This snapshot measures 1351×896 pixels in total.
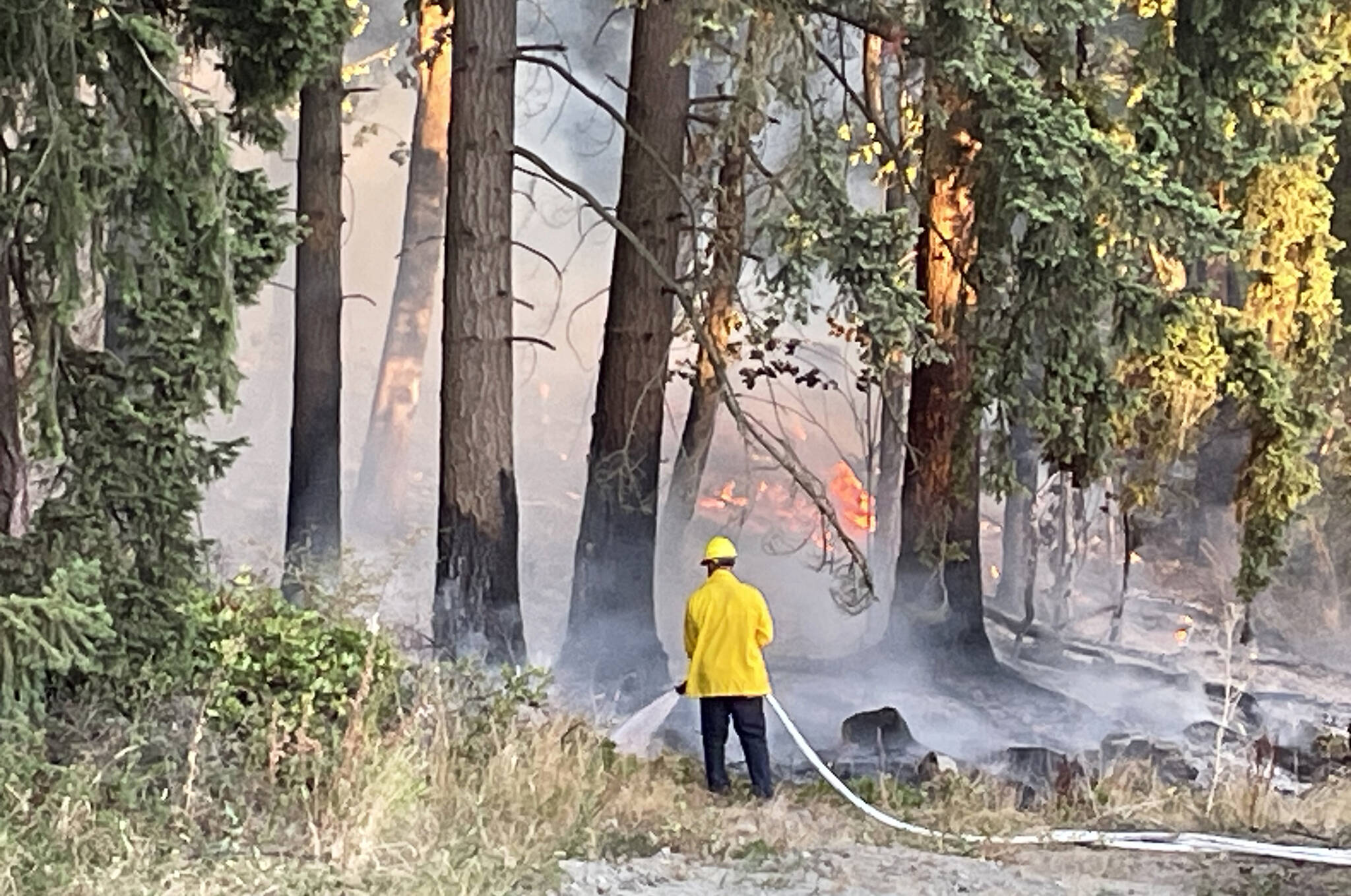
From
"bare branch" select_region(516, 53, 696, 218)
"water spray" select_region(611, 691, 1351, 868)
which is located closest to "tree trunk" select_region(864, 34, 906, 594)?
"bare branch" select_region(516, 53, 696, 218)

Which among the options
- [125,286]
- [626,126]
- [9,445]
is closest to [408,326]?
[626,126]

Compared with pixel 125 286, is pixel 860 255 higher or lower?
higher

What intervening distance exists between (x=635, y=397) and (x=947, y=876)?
22.2 ft

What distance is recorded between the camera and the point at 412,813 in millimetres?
6598

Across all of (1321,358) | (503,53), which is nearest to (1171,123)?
(1321,358)

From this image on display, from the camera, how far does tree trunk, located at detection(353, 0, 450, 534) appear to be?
2219 centimetres

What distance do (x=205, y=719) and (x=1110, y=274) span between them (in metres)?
7.37

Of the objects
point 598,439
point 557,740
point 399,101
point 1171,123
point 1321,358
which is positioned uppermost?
point 399,101

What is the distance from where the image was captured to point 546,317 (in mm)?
25781

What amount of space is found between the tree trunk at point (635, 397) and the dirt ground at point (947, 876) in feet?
18.6

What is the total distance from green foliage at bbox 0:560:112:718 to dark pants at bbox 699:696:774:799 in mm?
4072

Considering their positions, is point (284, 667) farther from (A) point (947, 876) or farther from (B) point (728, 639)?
(A) point (947, 876)

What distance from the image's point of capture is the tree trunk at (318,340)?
41.5 feet

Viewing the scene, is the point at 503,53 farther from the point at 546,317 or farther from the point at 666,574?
the point at 546,317
